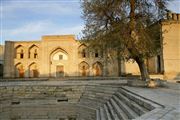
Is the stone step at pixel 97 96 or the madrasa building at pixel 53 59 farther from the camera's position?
the madrasa building at pixel 53 59

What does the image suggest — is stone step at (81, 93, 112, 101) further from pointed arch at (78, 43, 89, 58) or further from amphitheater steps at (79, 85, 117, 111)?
pointed arch at (78, 43, 89, 58)

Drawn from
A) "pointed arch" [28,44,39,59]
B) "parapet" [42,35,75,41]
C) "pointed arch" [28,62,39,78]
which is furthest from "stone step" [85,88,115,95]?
"pointed arch" [28,44,39,59]

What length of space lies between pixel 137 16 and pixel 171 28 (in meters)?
10.3

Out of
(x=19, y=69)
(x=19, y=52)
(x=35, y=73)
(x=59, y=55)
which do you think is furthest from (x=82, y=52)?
(x=19, y=69)

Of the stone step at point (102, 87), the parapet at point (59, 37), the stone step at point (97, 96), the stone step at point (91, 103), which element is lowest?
the stone step at point (91, 103)

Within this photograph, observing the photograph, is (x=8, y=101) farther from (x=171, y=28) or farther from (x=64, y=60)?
(x=64, y=60)

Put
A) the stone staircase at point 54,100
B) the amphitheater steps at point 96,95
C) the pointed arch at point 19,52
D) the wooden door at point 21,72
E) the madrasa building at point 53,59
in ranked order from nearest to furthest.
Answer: the amphitheater steps at point 96,95, the stone staircase at point 54,100, the madrasa building at point 53,59, the wooden door at point 21,72, the pointed arch at point 19,52

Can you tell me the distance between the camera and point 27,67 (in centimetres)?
3306

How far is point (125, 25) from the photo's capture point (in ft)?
40.0

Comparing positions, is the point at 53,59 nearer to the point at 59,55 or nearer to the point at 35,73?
the point at 59,55

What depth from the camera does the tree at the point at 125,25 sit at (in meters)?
12.1

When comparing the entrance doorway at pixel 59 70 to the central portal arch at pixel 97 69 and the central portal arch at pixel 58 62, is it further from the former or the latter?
the central portal arch at pixel 97 69

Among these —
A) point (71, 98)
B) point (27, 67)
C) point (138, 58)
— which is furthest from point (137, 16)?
point (27, 67)

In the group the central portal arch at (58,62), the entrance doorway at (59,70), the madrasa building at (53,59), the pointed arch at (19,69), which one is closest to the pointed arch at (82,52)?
the madrasa building at (53,59)
